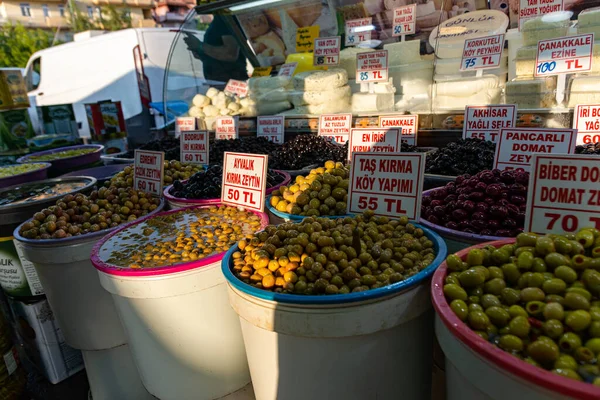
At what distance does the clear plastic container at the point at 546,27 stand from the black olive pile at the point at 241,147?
233 centimetres

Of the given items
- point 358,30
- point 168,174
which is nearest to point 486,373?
point 168,174

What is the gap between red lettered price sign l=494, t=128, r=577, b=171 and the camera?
2004mm

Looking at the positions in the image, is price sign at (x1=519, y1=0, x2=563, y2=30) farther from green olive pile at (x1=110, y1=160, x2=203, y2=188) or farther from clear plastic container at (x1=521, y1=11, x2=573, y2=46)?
green olive pile at (x1=110, y1=160, x2=203, y2=188)

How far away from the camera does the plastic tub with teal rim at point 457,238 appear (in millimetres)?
1583

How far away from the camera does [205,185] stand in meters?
2.55

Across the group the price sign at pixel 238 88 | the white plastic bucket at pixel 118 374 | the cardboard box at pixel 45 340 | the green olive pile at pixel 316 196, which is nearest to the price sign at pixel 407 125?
the green olive pile at pixel 316 196

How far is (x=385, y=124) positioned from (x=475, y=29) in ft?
4.15

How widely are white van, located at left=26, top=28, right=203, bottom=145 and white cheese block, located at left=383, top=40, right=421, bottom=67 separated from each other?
6.33m

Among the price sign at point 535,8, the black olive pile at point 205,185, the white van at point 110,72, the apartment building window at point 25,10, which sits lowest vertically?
the black olive pile at point 205,185

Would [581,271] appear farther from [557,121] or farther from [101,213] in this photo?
[101,213]

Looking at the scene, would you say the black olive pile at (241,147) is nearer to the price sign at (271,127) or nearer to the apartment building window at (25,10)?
the price sign at (271,127)

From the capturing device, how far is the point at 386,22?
417cm

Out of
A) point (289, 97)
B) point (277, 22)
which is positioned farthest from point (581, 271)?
point (277, 22)

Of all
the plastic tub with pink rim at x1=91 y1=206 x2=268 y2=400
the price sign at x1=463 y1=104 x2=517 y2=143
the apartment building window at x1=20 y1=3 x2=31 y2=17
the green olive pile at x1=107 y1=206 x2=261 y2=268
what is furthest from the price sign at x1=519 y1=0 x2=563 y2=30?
the apartment building window at x1=20 y1=3 x2=31 y2=17
